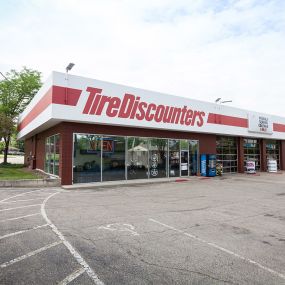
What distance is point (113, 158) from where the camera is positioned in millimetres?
17453

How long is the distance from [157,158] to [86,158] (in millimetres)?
5812

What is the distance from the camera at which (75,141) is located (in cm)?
1589

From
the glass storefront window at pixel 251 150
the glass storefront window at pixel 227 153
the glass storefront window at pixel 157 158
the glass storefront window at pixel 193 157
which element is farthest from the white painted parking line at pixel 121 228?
the glass storefront window at pixel 251 150

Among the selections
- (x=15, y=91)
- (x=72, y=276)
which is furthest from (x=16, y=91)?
(x=72, y=276)

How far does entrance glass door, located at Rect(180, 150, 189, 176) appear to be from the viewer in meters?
21.5

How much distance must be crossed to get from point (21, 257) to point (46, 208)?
4.52 metres

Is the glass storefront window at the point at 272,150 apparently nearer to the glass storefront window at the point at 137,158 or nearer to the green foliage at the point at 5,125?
the glass storefront window at the point at 137,158

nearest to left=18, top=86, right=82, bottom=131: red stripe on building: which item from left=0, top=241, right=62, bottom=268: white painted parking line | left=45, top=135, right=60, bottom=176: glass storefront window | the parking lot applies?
left=45, top=135, right=60, bottom=176: glass storefront window

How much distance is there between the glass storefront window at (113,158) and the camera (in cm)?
1705

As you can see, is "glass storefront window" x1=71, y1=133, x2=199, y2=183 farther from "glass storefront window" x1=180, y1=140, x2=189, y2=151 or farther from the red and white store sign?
the red and white store sign

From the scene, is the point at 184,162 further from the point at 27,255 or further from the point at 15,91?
the point at 15,91

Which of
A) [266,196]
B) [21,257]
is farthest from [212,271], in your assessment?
[266,196]

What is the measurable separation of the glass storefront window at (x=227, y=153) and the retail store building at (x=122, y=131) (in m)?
0.10

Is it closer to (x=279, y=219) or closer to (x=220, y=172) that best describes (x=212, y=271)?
(x=279, y=219)
